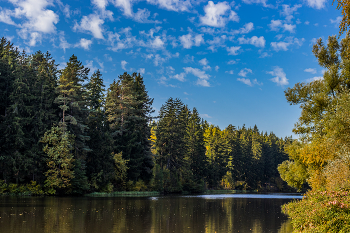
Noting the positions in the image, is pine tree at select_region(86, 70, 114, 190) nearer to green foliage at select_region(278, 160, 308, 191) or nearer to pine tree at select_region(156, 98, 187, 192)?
pine tree at select_region(156, 98, 187, 192)

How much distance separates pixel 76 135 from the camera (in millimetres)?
47094

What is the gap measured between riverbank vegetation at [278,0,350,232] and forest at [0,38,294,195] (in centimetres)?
530

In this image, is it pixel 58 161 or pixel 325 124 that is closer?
pixel 325 124

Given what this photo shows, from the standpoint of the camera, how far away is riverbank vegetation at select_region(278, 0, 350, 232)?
12422 mm

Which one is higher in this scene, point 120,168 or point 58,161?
point 58,161

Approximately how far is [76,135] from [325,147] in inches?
1408

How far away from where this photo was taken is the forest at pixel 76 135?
4028 cm

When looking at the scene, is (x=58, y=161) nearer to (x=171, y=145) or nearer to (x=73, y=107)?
(x=73, y=107)

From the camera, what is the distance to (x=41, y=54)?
4984 centimetres

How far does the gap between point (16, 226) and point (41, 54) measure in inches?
1665

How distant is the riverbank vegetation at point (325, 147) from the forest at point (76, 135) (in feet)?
17.4

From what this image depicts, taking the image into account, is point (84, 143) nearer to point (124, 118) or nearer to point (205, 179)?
point (124, 118)

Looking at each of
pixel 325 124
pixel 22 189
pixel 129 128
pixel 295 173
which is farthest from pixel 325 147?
pixel 129 128

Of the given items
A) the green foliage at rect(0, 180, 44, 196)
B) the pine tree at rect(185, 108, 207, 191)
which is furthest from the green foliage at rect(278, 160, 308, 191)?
the pine tree at rect(185, 108, 207, 191)
